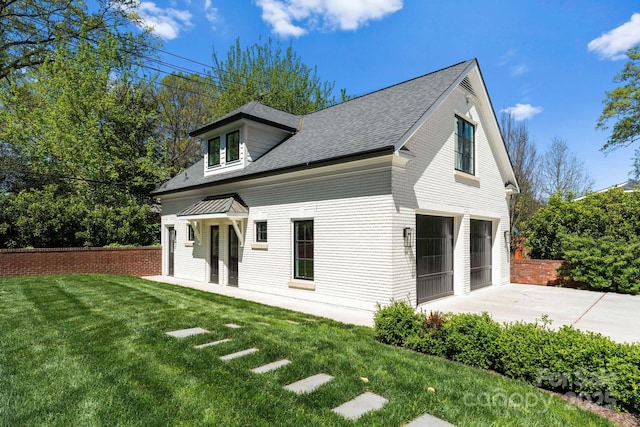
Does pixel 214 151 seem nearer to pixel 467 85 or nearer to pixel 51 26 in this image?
pixel 467 85

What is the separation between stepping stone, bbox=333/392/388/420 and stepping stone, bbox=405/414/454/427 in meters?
0.38

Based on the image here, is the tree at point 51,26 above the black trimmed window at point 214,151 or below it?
above

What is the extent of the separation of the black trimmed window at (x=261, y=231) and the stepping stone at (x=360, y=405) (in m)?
7.99

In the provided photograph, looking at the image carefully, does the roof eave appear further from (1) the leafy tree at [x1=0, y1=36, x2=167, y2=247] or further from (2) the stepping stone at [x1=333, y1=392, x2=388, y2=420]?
(1) the leafy tree at [x1=0, y1=36, x2=167, y2=247]

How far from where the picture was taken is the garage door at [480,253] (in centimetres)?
1203

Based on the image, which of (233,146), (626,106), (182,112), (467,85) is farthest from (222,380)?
(626,106)

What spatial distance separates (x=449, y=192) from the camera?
10281 millimetres

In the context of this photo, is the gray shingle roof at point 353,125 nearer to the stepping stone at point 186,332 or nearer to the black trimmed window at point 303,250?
the black trimmed window at point 303,250

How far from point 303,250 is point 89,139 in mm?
15884

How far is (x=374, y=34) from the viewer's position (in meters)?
15.3

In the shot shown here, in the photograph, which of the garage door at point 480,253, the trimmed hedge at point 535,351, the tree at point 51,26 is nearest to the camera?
the trimmed hedge at point 535,351

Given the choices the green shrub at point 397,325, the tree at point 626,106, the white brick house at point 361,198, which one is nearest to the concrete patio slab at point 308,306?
the white brick house at point 361,198

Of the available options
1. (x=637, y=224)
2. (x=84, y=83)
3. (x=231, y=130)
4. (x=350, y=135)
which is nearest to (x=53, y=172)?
(x=84, y=83)

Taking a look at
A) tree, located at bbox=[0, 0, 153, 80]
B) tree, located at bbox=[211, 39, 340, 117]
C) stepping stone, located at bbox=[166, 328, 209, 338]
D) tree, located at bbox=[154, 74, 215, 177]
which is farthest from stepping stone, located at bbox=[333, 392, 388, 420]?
tree, located at bbox=[154, 74, 215, 177]
